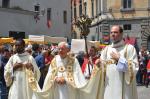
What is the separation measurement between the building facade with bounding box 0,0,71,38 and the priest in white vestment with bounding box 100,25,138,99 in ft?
114

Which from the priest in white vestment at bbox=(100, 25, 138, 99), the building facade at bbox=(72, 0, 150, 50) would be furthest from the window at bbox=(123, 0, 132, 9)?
the priest in white vestment at bbox=(100, 25, 138, 99)

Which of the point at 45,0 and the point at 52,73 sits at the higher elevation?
the point at 45,0

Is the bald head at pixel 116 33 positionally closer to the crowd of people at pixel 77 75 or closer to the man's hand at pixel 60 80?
the crowd of people at pixel 77 75

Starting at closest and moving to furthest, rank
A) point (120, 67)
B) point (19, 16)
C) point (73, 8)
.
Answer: point (120, 67), point (19, 16), point (73, 8)

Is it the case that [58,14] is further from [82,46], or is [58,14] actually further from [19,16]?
[82,46]

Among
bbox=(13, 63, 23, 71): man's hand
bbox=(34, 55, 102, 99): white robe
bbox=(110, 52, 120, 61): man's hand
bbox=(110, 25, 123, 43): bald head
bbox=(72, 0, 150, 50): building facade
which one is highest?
bbox=(72, 0, 150, 50): building facade

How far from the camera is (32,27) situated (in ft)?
158

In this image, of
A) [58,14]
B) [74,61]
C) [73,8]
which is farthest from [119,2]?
[74,61]

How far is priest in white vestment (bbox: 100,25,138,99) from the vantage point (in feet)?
32.7

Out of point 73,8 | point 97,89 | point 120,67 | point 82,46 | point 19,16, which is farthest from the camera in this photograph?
point 73,8

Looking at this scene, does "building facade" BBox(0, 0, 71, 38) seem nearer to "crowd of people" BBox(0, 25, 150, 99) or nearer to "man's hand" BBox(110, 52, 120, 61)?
"crowd of people" BBox(0, 25, 150, 99)

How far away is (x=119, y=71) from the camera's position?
10.0 m

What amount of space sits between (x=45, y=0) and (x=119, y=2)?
710cm

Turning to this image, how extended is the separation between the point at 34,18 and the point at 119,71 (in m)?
38.9
